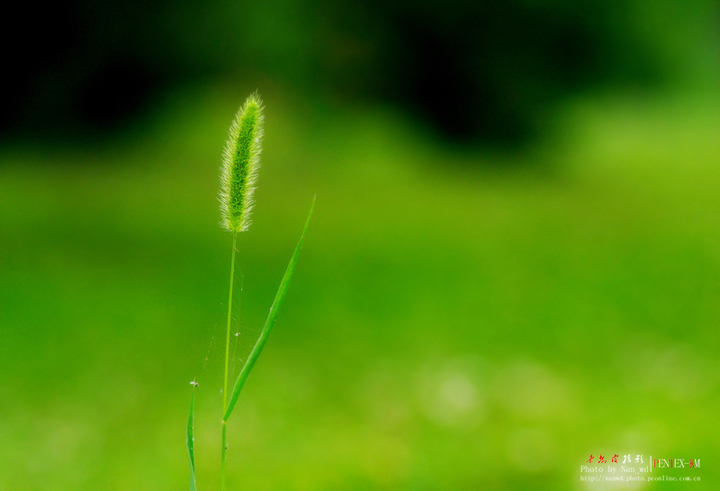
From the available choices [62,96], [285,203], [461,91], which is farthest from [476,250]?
[62,96]

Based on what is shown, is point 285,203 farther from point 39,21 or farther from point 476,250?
point 39,21

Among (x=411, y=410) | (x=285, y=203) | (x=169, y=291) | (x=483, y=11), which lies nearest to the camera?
(x=411, y=410)

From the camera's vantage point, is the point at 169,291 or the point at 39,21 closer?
the point at 169,291

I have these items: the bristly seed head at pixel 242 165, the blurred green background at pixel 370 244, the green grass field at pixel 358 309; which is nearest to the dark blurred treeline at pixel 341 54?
the blurred green background at pixel 370 244

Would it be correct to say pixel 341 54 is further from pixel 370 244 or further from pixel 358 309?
pixel 358 309

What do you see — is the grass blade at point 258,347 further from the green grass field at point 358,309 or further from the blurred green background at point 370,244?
the blurred green background at point 370,244

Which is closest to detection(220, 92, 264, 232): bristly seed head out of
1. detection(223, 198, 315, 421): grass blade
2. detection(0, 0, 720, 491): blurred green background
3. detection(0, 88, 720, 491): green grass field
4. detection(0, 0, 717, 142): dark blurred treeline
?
detection(223, 198, 315, 421): grass blade

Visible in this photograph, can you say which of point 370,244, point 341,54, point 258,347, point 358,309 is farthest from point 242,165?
point 341,54

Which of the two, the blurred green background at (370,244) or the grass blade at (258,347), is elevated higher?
the blurred green background at (370,244)
